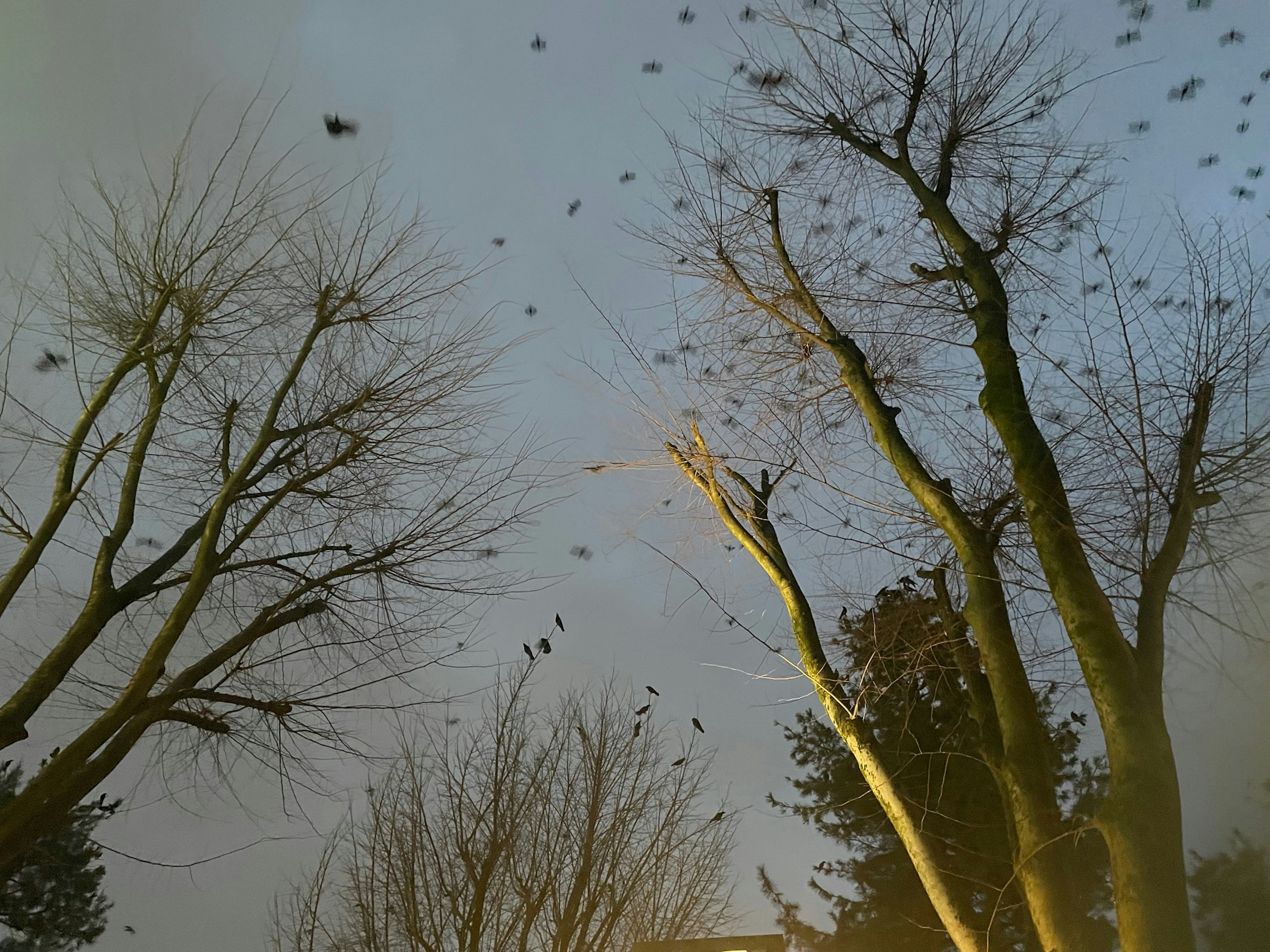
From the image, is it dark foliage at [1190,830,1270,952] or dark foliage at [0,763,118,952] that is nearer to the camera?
dark foliage at [1190,830,1270,952]

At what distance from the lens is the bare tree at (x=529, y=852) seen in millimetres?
3973

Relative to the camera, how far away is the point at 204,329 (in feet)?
12.1

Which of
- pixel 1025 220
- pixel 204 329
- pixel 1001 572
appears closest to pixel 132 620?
pixel 204 329

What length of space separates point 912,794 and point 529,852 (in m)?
3.73

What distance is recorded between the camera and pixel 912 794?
262 inches

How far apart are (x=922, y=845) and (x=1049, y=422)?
2062 mm

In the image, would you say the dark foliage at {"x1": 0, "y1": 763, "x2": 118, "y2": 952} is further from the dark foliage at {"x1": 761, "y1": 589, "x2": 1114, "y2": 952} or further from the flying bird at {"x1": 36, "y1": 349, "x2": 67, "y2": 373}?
the dark foliage at {"x1": 761, "y1": 589, "x2": 1114, "y2": 952}

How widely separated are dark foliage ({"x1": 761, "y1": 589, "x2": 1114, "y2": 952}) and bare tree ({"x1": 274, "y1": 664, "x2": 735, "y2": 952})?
1010mm

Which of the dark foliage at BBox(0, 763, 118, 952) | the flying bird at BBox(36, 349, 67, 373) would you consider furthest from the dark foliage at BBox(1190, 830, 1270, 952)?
the dark foliage at BBox(0, 763, 118, 952)

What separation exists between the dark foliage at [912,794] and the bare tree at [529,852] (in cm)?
101

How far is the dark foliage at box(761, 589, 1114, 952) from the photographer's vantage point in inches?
163

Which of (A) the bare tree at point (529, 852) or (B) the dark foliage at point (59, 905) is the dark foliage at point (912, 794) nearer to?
(A) the bare tree at point (529, 852)

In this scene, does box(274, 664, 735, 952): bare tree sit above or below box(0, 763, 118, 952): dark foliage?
below

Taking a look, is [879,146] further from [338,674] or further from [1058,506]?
[338,674]
